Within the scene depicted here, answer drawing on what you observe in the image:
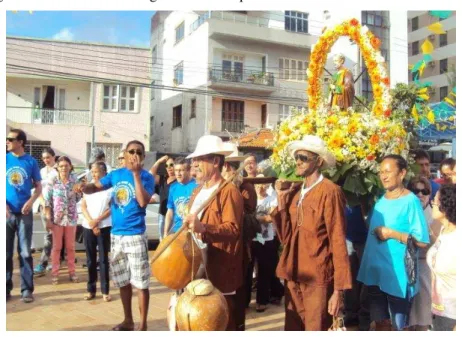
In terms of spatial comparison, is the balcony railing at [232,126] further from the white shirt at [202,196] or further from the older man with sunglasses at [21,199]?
the white shirt at [202,196]

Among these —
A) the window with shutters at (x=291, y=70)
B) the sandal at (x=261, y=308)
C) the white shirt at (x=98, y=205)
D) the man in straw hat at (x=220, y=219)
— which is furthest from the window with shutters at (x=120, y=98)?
the man in straw hat at (x=220, y=219)

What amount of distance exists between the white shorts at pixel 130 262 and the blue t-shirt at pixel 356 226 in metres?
2.02

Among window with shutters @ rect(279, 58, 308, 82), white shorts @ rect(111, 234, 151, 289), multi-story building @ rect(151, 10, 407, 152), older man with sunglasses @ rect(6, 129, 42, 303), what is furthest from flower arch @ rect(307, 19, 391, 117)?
window with shutters @ rect(279, 58, 308, 82)

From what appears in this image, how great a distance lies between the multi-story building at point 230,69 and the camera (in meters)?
26.8

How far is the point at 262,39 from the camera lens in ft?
91.1

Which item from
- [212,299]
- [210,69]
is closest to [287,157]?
[212,299]

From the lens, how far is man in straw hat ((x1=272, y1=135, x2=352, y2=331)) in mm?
3363

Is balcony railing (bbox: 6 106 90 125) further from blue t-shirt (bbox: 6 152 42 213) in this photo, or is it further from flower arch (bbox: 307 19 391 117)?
flower arch (bbox: 307 19 391 117)

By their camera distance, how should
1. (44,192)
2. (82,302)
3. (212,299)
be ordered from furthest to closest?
1. (44,192)
2. (82,302)
3. (212,299)

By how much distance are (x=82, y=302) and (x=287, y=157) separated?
3.30m

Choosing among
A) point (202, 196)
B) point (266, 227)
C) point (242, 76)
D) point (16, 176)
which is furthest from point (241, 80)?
point (202, 196)

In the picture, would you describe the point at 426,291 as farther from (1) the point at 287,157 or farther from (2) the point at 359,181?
(1) the point at 287,157

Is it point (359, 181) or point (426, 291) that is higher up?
point (359, 181)

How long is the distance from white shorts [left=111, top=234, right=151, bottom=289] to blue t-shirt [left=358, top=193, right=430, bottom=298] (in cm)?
201
